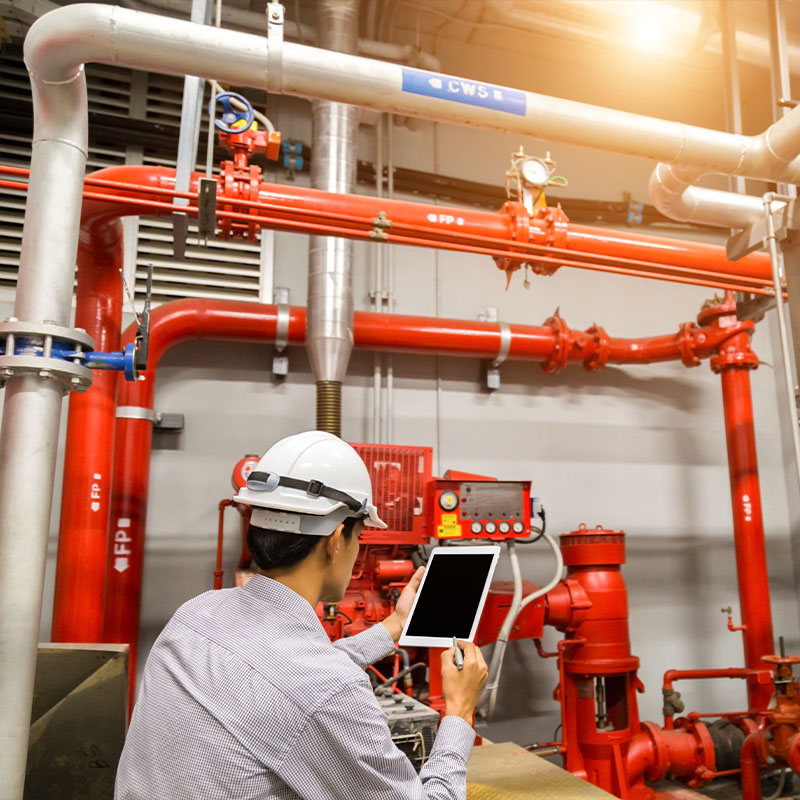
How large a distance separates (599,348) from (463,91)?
2154 millimetres

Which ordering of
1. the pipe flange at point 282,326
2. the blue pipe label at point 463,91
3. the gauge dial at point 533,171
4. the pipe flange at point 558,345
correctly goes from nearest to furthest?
the blue pipe label at point 463,91
the gauge dial at point 533,171
the pipe flange at point 282,326
the pipe flange at point 558,345

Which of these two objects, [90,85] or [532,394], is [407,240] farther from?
[90,85]

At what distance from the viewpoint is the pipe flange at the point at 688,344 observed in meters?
3.73

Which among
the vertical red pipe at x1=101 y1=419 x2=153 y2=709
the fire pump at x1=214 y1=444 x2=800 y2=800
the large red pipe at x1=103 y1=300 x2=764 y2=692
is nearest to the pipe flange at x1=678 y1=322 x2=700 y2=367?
the large red pipe at x1=103 y1=300 x2=764 y2=692

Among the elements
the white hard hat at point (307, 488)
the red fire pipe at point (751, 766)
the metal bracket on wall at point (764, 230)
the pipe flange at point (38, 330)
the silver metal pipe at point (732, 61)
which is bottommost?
the red fire pipe at point (751, 766)

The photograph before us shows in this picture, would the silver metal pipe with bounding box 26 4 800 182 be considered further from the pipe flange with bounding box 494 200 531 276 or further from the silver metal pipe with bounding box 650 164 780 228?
the pipe flange with bounding box 494 200 531 276

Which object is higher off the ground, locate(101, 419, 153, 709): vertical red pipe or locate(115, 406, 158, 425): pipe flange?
→ locate(115, 406, 158, 425): pipe flange

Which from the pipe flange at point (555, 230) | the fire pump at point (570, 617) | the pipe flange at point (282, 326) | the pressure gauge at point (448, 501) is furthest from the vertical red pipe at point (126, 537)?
the pipe flange at point (555, 230)

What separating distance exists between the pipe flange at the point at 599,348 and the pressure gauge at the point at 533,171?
1.16m

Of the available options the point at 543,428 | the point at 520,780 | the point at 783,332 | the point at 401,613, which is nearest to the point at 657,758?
the point at 520,780

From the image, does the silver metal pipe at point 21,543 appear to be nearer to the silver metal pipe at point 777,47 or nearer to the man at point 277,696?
the man at point 277,696

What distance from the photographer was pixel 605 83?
4531 millimetres

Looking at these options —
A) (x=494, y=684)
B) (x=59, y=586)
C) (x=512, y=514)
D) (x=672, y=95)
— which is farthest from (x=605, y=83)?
(x=59, y=586)

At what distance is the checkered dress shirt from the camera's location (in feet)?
2.85
